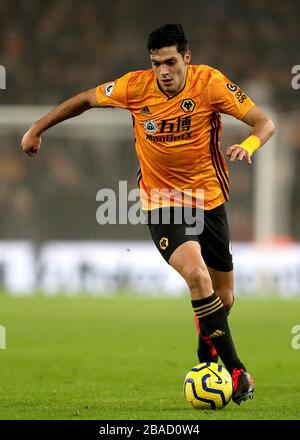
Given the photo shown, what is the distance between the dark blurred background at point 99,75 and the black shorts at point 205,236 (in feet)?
44.6

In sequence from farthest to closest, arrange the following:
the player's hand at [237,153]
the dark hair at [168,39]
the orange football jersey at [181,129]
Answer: the orange football jersey at [181,129] < the dark hair at [168,39] < the player's hand at [237,153]

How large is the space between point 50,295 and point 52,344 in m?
8.58

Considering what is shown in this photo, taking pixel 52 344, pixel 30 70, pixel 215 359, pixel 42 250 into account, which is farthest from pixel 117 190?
pixel 215 359

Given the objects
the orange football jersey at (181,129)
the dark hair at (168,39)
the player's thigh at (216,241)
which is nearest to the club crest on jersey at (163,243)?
the orange football jersey at (181,129)

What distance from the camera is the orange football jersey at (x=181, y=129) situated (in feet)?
23.2

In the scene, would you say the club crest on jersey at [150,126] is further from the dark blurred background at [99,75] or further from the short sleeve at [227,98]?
the dark blurred background at [99,75]

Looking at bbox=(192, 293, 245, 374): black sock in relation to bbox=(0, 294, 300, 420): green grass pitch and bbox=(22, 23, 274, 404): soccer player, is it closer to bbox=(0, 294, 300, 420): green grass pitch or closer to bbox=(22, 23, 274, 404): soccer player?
bbox=(22, 23, 274, 404): soccer player

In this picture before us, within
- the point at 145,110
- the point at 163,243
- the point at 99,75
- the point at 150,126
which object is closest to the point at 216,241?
the point at 163,243

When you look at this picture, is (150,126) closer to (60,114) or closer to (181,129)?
(181,129)

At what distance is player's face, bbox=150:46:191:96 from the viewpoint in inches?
268

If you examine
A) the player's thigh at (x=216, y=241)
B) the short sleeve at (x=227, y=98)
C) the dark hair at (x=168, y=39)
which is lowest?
the player's thigh at (x=216, y=241)

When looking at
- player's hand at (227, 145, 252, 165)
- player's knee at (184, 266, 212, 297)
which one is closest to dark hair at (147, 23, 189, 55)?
player's hand at (227, 145, 252, 165)

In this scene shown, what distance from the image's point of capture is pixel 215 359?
24.8 ft

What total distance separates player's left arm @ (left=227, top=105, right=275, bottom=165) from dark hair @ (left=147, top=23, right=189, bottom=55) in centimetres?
65
